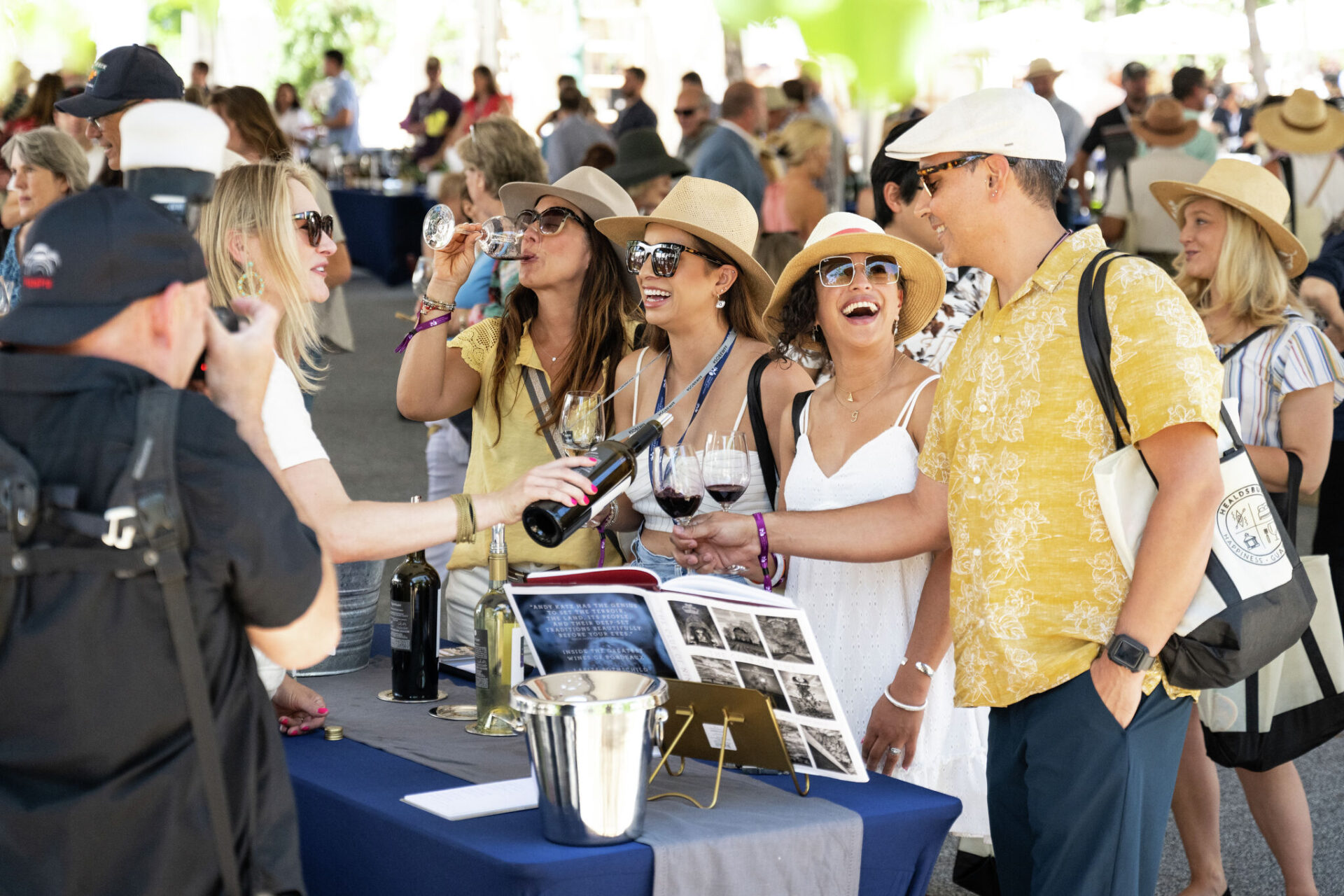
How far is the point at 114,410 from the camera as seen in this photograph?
1.43 meters

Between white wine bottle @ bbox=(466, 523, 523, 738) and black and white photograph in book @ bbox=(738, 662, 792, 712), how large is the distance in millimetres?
467

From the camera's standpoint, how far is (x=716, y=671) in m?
2.14

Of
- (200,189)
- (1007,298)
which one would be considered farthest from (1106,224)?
(200,189)

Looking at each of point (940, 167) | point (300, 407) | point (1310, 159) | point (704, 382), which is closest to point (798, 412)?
point (704, 382)

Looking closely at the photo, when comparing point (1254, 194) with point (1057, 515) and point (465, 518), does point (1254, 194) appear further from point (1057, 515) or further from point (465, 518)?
point (465, 518)

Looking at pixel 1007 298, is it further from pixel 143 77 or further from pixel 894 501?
pixel 143 77

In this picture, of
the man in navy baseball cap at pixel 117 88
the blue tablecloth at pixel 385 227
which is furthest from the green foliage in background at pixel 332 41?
the man in navy baseball cap at pixel 117 88

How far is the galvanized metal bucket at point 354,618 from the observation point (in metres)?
2.78

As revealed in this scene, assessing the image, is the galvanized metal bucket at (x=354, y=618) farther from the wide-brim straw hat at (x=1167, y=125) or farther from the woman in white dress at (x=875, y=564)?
the wide-brim straw hat at (x=1167, y=125)

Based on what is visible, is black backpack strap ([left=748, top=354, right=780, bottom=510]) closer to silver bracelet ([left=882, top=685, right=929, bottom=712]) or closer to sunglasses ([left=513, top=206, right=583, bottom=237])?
silver bracelet ([left=882, top=685, right=929, bottom=712])

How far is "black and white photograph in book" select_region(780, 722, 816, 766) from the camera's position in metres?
2.13

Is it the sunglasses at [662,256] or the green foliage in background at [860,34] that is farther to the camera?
the sunglasses at [662,256]

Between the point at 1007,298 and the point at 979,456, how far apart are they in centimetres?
27

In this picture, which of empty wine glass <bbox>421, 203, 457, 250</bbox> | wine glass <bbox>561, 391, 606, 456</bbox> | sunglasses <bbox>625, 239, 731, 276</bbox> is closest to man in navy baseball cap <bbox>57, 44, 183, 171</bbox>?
empty wine glass <bbox>421, 203, 457, 250</bbox>
